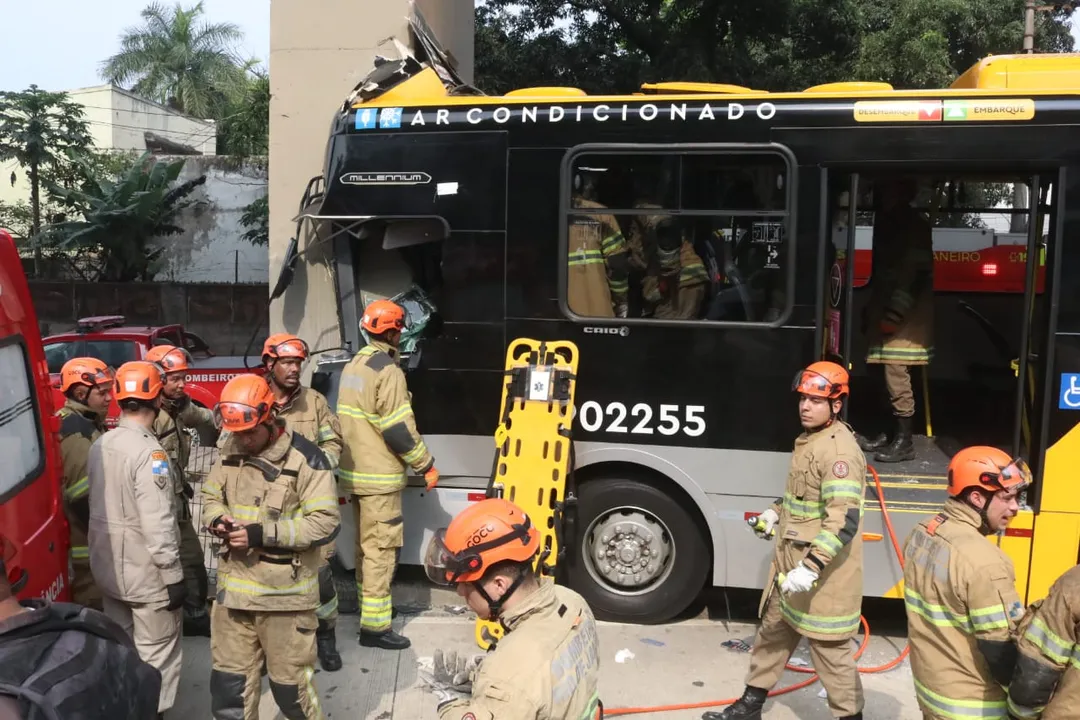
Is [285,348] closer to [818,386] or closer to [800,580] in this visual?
[818,386]

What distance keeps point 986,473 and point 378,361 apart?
3.25 m

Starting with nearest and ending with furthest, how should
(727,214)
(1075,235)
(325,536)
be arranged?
(325,536) < (1075,235) < (727,214)

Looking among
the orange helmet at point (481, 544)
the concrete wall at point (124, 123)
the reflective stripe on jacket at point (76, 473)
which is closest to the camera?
the orange helmet at point (481, 544)

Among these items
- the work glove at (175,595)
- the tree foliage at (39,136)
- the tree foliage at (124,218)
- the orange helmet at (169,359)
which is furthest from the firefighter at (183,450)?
the tree foliage at (39,136)

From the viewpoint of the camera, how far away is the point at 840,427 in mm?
4113

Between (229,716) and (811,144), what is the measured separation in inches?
159

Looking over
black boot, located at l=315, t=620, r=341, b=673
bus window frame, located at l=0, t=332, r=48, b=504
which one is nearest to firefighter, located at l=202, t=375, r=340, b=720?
bus window frame, located at l=0, t=332, r=48, b=504

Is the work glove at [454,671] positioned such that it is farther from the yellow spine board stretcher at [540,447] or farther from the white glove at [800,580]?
the white glove at [800,580]

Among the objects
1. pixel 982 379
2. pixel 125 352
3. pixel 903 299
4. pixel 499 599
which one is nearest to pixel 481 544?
pixel 499 599

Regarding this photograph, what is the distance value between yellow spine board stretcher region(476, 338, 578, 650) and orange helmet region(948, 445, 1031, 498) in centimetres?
245

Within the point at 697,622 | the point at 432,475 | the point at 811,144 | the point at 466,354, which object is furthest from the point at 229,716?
the point at 811,144

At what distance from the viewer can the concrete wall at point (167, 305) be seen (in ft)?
58.7

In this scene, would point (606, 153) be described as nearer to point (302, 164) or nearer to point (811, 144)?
point (811, 144)

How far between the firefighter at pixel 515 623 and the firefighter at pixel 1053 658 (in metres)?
1.38
